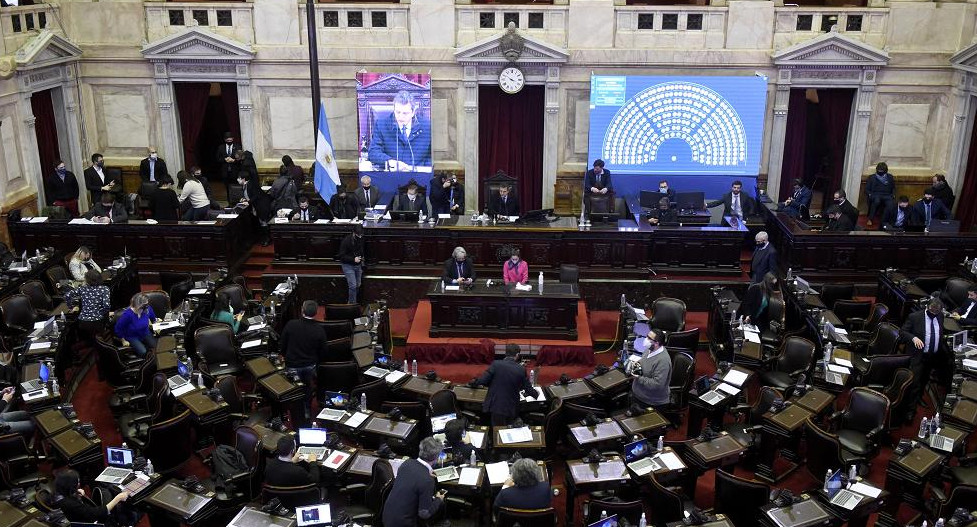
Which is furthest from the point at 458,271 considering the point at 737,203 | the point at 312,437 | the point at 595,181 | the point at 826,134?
the point at 826,134

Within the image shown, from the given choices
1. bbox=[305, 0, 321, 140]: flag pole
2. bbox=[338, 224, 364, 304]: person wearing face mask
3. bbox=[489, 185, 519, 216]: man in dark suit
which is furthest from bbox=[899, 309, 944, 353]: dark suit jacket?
bbox=[305, 0, 321, 140]: flag pole

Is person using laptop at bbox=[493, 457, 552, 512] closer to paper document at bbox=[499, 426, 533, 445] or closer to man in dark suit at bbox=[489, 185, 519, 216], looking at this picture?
paper document at bbox=[499, 426, 533, 445]

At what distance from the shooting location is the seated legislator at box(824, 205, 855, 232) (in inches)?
617

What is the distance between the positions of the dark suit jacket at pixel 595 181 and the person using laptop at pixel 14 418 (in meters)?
10.6

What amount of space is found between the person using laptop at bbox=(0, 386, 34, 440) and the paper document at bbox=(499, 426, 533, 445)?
5.33 meters

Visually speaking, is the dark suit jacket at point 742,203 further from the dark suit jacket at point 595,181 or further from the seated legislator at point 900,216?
the seated legislator at point 900,216

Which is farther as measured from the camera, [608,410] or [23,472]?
[608,410]

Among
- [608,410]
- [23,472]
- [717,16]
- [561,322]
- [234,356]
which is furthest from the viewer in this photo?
[717,16]

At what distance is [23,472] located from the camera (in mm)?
9547

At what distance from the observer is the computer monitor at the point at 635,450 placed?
948cm

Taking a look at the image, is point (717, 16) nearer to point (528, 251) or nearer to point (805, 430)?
point (528, 251)

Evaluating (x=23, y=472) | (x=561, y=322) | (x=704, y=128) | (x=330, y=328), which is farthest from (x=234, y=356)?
(x=704, y=128)

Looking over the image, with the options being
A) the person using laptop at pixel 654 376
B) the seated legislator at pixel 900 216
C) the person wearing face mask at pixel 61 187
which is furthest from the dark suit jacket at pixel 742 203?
the person wearing face mask at pixel 61 187

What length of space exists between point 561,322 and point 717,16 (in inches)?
313
